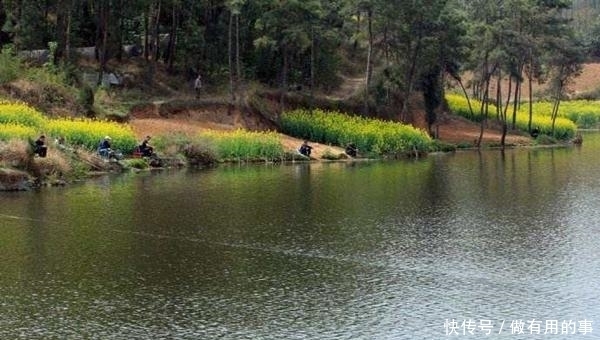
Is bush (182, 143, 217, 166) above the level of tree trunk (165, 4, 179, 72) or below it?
below

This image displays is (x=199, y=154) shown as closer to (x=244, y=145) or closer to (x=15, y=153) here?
(x=244, y=145)

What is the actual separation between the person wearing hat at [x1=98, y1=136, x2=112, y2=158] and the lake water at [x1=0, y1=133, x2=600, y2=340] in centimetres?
422

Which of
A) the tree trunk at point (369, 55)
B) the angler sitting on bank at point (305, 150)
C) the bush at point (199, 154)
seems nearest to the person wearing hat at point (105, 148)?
the bush at point (199, 154)

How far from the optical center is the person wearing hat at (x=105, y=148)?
41.8 meters

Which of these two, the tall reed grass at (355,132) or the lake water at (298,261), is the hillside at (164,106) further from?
the lake water at (298,261)

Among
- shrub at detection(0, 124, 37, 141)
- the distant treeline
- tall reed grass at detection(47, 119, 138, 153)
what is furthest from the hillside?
shrub at detection(0, 124, 37, 141)

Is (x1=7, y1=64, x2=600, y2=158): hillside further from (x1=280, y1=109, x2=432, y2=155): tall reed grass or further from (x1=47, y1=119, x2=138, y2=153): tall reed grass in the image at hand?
(x1=47, y1=119, x2=138, y2=153): tall reed grass

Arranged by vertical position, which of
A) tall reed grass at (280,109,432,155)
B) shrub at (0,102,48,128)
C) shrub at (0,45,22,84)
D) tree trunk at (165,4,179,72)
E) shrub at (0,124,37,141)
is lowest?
tall reed grass at (280,109,432,155)

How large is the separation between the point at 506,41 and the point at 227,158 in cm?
2539

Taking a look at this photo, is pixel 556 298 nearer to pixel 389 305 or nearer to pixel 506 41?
pixel 389 305

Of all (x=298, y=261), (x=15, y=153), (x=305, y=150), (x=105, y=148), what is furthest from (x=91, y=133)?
(x=298, y=261)

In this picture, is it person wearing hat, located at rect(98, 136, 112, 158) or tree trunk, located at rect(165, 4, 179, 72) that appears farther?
tree trunk, located at rect(165, 4, 179, 72)

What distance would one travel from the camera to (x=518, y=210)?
99.0 ft

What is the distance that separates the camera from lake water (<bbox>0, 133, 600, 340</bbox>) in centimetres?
1639
